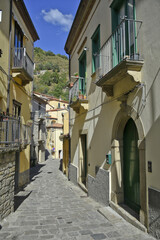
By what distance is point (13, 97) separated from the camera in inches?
357

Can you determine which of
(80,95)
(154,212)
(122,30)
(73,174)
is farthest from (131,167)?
(73,174)

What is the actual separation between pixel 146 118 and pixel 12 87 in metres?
6.59

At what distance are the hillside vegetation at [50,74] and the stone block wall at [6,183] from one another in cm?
5295

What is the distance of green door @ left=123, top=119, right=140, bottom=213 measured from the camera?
519cm

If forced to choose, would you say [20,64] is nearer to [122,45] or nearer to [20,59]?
[20,59]

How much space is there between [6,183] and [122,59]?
15.4 feet

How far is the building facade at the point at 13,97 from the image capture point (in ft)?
19.2

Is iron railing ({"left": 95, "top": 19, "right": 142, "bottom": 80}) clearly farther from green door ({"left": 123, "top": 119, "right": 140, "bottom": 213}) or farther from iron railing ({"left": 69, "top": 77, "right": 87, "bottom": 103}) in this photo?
iron railing ({"left": 69, "top": 77, "right": 87, "bottom": 103})

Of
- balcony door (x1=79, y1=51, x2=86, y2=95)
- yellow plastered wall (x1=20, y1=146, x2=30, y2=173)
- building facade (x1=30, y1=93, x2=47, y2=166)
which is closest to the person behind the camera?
balcony door (x1=79, y1=51, x2=86, y2=95)

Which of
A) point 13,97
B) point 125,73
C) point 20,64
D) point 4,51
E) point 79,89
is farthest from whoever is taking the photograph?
point 79,89

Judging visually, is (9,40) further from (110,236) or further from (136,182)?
(110,236)

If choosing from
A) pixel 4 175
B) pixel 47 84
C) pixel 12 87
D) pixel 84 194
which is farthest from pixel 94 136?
pixel 47 84

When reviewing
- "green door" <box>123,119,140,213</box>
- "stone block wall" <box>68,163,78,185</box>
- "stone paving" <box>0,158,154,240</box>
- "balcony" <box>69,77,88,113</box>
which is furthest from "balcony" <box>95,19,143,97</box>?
"stone block wall" <box>68,163,78,185</box>

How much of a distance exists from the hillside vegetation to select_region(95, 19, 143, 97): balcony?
173 feet
